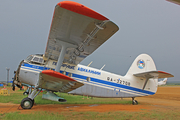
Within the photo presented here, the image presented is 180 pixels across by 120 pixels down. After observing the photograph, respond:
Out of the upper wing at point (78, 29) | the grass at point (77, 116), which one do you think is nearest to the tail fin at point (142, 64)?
the upper wing at point (78, 29)

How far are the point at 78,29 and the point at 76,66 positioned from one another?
4.34 meters

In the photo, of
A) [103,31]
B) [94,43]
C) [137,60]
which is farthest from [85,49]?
[137,60]

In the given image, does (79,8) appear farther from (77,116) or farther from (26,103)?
(26,103)

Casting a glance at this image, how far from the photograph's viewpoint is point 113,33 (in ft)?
16.6

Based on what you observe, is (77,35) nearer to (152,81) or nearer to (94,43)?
(94,43)

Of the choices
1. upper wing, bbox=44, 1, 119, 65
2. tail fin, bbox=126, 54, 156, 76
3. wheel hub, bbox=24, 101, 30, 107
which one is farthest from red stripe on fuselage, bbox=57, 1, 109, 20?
tail fin, bbox=126, 54, 156, 76

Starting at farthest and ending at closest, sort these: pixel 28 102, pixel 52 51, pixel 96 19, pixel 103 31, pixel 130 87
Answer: pixel 130 87
pixel 52 51
pixel 28 102
pixel 103 31
pixel 96 19

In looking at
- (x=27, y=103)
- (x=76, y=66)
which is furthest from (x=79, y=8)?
(x=76, y=66)

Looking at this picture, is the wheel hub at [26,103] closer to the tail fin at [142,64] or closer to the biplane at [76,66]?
the biplane at [76,66]

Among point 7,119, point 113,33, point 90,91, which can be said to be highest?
point 113,33

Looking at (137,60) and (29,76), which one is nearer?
(29,76)

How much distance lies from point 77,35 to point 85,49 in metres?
1.52

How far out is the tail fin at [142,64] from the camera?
39.0ft

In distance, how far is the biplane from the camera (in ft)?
14.8
